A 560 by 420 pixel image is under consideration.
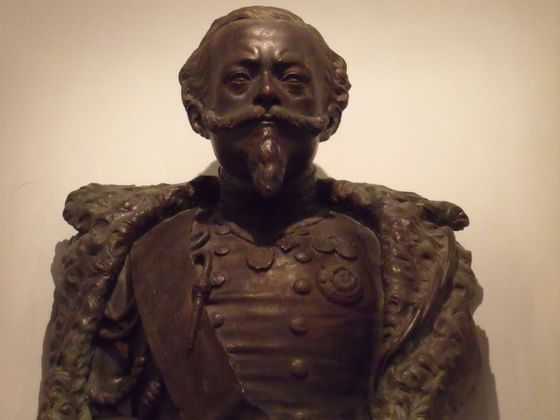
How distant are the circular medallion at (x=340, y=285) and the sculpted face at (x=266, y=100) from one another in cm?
14

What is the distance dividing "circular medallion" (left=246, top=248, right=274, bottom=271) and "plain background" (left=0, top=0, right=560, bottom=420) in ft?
1.34

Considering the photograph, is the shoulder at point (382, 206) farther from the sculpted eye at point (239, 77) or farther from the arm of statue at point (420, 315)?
the sculpted eye at point (239, 77)

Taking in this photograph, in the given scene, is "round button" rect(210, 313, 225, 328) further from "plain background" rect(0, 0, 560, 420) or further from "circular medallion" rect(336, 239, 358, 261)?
"plain background" rect(0, 0, 560, 420)

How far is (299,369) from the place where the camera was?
1271 mm

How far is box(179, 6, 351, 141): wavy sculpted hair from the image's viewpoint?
1.41m

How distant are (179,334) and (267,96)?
331 millimetres

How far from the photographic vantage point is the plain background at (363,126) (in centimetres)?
163

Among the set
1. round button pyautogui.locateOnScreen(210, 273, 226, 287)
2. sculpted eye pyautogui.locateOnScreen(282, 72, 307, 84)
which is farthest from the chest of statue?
sculpted eye pyautogui.locateOnScreen(282, 72, 307, 84)

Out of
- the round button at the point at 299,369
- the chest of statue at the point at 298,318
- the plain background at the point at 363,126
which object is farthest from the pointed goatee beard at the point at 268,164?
the plain background at the point at 363,126

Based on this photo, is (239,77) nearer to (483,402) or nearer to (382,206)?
(382,206)

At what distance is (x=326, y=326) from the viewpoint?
1.30m

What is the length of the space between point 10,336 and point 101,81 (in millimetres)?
475

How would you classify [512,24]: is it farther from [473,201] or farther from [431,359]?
[431,359]

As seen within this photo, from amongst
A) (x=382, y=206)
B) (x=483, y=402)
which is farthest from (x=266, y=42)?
(x=483, y=402)
